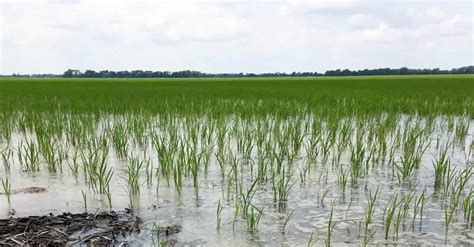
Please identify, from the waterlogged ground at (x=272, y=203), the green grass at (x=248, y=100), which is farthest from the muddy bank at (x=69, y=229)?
the green grass at (x=248, y=100)

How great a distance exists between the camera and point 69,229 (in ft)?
8.37

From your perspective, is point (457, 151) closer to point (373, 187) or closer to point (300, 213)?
point (373, 187)

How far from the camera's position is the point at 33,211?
303cm

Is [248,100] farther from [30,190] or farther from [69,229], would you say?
[69,229]

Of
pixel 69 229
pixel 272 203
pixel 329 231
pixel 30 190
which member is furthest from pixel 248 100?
pixel 329 231

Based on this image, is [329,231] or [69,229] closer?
[329,231]

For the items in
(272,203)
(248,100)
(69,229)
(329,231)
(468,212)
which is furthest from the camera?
(248,100)

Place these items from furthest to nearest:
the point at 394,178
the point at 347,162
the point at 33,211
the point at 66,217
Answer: the point at 347,162, the point at 394,178, the point at 33,211, the point at 66,217

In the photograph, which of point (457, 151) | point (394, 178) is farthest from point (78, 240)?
point (457, 151)

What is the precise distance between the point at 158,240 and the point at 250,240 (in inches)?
22.6

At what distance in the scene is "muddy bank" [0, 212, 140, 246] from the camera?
7.80ft

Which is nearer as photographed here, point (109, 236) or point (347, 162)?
point (109, 236)

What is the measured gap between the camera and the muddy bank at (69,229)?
7.80 feet

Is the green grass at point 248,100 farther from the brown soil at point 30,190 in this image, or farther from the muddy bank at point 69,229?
the muddy bank at point 69,229
